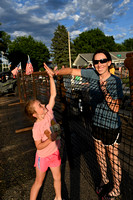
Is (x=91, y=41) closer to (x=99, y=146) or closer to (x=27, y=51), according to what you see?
(x=27, y=51)

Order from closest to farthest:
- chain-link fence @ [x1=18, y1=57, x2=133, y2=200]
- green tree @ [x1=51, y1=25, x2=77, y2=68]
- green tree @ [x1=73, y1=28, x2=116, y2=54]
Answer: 1. chain-link fence @ [x1=18, y1=57, x2=133, y2=200]
2. green tree @ [x1=51, y1=25, x2=77, y2=68]
3. green tree @ [x1=73, y1=28, x2=116, y2=54]

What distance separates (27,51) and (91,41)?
24641 mm

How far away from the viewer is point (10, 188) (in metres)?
2.54

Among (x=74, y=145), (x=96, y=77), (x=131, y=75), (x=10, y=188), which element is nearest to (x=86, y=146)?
(x=74, y=145)

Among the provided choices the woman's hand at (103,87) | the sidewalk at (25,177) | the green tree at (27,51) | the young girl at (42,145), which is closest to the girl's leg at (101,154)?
the sidewalk at (25,177)

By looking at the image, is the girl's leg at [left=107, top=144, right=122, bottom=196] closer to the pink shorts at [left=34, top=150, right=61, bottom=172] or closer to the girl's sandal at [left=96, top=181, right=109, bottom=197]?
the girl's sandal at [left=96, top=181, right=109, bottom=197]

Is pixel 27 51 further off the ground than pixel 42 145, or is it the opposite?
pixel 27 51

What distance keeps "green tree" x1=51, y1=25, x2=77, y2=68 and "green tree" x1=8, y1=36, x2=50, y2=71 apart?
6705 millimetres

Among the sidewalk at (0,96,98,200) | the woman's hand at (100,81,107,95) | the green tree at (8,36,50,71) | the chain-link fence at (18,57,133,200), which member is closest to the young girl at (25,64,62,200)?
the sidewalk at (0,96,98,200)

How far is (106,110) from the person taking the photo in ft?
6.49

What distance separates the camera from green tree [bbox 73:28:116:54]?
61000mm

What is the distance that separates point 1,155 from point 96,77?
2.88m

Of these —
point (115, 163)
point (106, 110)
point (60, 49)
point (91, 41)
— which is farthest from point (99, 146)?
point (91, 41)

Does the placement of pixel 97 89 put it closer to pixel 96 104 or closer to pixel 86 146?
pixel 96 104
